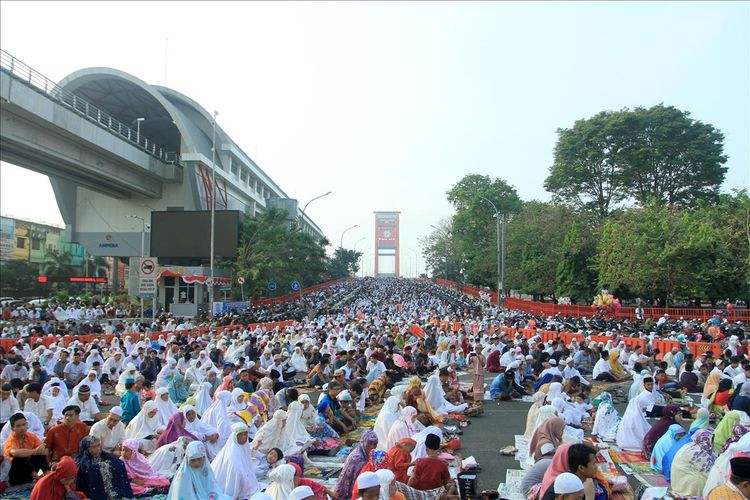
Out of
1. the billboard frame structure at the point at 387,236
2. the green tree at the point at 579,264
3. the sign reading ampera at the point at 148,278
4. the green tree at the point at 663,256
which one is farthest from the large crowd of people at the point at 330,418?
the billboard frame structure at the point at 387,236

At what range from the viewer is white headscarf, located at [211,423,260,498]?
611 centimetres

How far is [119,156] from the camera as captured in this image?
112ft

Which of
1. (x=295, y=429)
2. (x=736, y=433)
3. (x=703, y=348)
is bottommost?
(x=295, y=429)

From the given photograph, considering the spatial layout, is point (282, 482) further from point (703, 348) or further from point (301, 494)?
point (703, 348)

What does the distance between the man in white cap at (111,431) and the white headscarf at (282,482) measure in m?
2.80

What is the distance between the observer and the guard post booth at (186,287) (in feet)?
108

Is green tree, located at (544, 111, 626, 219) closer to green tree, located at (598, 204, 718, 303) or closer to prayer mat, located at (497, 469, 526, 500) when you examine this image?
green tree, located at (598, 204, 718, 303)

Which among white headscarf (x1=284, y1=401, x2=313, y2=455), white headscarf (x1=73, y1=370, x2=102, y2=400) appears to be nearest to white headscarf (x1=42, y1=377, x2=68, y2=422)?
white headscarf (x1=73, y1=370, x2=102, y2=400)

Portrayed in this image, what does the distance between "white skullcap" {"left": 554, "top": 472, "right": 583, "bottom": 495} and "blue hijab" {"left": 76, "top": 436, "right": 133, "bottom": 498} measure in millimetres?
4139

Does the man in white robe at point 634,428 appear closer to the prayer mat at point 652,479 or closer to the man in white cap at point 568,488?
the prayer mat at point 652,479

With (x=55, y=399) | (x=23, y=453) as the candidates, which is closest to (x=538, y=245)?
(x=55, y=399)

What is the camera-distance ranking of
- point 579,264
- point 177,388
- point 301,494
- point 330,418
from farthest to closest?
point 579,264, point 177,388, point 330,418, point 301,494

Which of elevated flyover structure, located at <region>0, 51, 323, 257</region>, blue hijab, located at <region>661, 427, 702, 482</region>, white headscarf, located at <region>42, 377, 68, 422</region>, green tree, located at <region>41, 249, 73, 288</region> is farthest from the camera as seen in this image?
green tree, located at <region>41, 249, 73, 288</region>

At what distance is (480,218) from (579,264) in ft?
58.7
